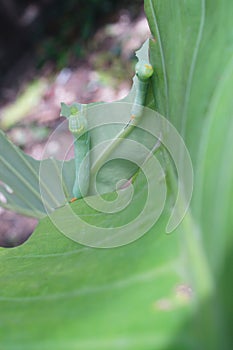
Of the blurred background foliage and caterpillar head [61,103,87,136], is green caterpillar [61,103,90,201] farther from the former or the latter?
the blurred background foliage

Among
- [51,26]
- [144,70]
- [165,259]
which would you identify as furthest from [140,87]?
[51,26]

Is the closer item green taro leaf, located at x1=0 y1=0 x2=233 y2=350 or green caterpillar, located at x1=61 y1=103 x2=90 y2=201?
green taro leaf, located at x1=0 y1=0 x2=233 y2=350

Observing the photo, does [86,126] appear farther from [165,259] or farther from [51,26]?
[51,26]

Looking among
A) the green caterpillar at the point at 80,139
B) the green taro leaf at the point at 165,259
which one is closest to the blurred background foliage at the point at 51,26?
the green caterpillar at the point at 80,139

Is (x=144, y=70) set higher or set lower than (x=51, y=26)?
higher

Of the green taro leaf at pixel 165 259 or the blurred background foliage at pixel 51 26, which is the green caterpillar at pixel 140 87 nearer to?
the green taro leaf at pixel 165 259

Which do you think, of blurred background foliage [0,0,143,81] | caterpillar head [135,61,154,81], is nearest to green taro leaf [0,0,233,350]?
caterpillar head [135,61,154,81]

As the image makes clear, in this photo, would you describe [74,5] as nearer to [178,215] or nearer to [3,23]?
[3,23]

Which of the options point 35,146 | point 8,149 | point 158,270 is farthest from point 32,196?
point 35,146
